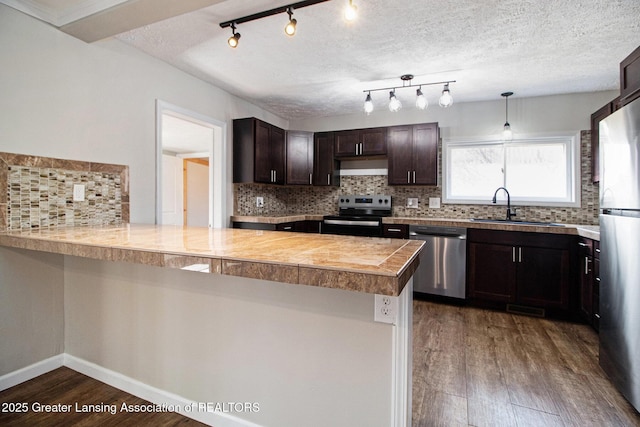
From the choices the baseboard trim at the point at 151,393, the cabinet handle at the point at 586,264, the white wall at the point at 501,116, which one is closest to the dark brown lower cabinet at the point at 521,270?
the cabinet handle at the point at 586,264

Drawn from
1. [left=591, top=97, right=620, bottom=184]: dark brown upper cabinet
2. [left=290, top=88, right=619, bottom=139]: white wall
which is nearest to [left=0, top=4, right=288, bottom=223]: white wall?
[left=290, top=88, right=619, bottom=139]: white wall

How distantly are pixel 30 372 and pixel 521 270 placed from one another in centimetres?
415

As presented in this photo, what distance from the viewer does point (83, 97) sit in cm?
219

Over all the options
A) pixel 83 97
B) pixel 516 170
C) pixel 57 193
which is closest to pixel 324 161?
pixel 516 170

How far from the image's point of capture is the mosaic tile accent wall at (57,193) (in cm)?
184

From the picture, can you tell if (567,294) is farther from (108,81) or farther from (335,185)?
(108,81)

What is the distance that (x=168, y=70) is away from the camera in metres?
2.81

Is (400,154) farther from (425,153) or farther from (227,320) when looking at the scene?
(227,320)

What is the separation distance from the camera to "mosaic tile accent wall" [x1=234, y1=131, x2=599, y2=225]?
11.5 ft

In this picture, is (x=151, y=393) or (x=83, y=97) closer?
(x=151, y=393)

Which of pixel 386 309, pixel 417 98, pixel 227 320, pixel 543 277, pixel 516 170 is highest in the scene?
pixel 417 98

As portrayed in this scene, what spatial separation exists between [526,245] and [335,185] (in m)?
2.46

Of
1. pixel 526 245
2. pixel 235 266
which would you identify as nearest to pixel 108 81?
pixel 235 266

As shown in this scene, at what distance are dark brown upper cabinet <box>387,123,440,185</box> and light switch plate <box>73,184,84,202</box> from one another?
326 centimetres
